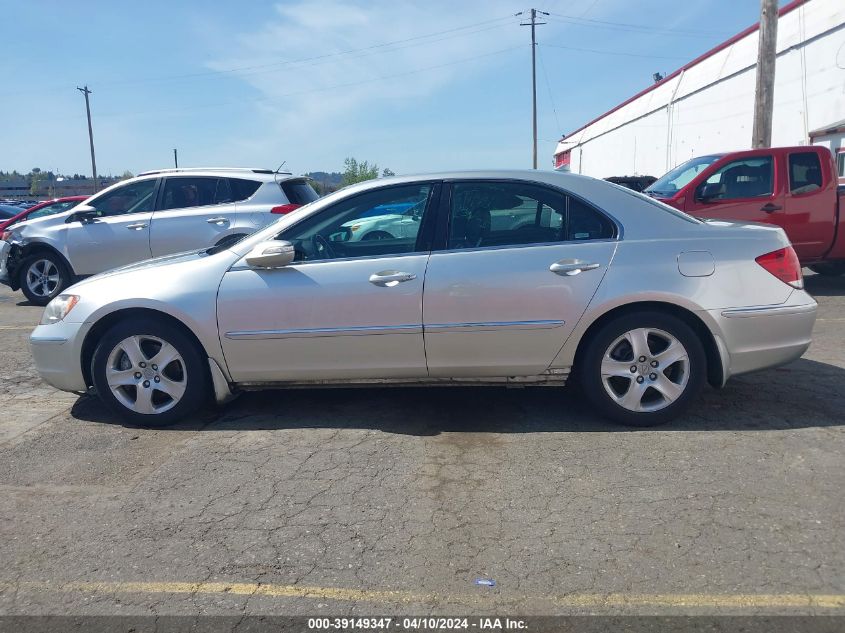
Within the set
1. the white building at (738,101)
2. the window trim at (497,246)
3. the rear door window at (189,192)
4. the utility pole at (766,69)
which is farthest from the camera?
the white building at (738,101)

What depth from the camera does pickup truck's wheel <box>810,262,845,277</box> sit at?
403 inches

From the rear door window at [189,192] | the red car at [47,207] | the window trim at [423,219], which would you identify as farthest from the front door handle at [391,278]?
the red car at [47,207]

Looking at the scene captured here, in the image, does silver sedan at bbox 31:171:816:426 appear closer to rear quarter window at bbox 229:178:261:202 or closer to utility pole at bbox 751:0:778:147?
rear quarter window at bbox 229:178:261:202

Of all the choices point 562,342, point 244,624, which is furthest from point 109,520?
point 562,342

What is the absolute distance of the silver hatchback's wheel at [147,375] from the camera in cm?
456

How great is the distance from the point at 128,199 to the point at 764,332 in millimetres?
8224

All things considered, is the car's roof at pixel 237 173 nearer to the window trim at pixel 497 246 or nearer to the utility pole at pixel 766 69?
the window trim at pixel 497 246

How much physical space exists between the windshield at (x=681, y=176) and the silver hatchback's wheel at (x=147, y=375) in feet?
23.5

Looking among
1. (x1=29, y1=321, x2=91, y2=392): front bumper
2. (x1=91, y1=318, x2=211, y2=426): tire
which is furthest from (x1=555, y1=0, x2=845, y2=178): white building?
(x1=29, y1=321, x2=91, y2=392): front bumper

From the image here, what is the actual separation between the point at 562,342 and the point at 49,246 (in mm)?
8297

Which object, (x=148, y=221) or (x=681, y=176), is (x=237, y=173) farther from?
(x=681, y=176)

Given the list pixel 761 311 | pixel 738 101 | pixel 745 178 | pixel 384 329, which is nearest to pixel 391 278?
pixel 384 329

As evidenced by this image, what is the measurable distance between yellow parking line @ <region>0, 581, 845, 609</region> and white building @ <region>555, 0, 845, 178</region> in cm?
1174

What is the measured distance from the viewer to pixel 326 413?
4.79 meters
